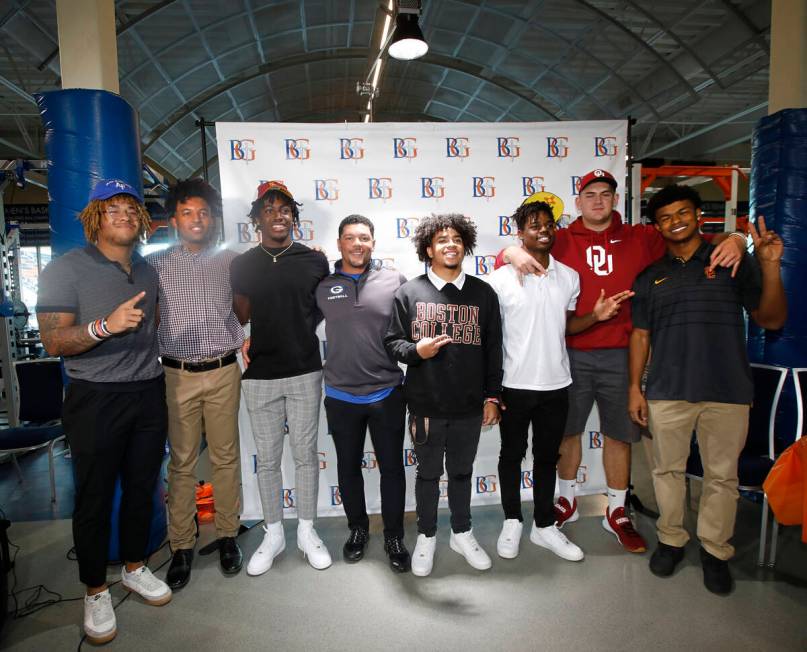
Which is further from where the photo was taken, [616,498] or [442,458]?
[616,498]

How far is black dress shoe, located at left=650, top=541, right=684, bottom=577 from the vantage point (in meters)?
2.37

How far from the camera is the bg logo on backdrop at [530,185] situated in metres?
3.13

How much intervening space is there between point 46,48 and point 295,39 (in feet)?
12.0

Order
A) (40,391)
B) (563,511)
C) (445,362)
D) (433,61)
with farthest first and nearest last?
(433,61)
(40,391)
(563,511)
(445,362)

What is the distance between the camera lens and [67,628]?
2.10 metres

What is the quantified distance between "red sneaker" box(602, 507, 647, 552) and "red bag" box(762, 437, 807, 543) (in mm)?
662

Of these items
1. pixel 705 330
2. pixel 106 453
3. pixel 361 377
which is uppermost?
pixel 705 330

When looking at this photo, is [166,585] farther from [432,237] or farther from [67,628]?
[432,237]

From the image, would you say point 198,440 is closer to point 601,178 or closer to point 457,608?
point 457,608

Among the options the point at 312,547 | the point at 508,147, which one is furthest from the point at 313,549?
the point at 508,147

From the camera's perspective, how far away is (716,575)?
2248 millimetres

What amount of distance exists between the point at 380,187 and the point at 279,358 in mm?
1323

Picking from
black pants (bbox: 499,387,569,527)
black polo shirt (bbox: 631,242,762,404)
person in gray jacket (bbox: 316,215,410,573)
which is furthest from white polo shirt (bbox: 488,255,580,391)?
person in gray jacket (bbox: 316,215,410,573)

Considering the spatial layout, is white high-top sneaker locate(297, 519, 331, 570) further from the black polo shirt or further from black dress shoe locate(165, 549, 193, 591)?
the black polo shirt
